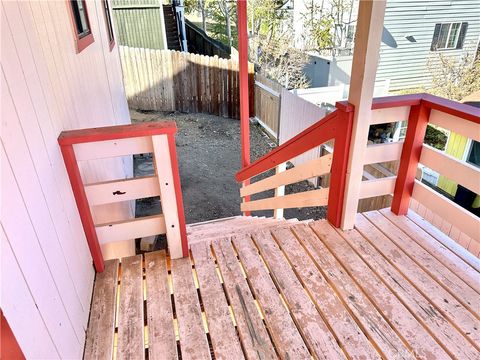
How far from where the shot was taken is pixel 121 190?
192cm

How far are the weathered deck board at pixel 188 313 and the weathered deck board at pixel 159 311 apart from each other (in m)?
0.05

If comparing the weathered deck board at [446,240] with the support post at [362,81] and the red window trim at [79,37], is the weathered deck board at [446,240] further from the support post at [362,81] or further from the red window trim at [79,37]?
the red window trim at [79,37]

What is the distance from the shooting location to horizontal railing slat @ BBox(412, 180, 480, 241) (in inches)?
79.0

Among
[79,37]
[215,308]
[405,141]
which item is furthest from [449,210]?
[79,37]

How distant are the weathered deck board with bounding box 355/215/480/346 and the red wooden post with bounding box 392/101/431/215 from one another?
0.97ft

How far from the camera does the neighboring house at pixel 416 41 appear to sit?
Answer: 8.80 meters

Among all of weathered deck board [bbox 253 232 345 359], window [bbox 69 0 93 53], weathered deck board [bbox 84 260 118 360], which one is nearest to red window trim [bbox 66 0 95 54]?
window [bbox 69 0 93 53]

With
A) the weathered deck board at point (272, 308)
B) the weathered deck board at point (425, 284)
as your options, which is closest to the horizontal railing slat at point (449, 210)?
the weathered deck board at point (425, 284)

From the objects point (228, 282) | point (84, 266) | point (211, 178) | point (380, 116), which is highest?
point (380, 116)

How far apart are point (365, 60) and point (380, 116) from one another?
453 mm

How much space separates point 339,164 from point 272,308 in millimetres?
984

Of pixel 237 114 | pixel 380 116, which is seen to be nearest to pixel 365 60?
pixel 380 116

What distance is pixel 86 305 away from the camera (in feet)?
5.72

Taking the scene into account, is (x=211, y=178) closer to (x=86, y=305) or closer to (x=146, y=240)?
(x=146, y=240)
